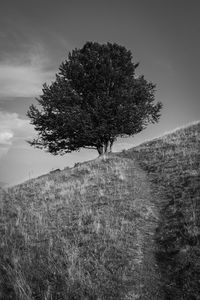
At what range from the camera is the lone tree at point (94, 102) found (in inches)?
987

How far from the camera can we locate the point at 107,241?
7449mm

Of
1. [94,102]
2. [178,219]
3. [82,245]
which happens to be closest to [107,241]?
[82,245]

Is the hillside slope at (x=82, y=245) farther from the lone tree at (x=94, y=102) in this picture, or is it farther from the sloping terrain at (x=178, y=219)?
the lone tree at (x=94, y=102)

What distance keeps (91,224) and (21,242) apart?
2346 millimetres

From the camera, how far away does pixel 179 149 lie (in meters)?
19.0

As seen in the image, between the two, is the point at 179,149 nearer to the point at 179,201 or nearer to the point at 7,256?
the point at 179,201

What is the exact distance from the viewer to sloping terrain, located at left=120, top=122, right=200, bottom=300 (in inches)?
220

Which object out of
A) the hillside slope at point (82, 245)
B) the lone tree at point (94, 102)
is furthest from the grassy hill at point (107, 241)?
the lone tree at point (94, 102)

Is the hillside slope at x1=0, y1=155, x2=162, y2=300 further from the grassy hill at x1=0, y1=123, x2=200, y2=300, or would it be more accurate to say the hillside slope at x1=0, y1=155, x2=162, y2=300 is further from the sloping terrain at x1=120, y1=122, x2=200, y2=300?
the sloping terrain at x1=120, y1=122, x2=200, y2=300

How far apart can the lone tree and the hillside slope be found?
1293 cm

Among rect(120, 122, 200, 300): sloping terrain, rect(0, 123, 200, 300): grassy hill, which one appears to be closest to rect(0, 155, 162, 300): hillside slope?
rect(0, 123, 200, 300): grassy hill

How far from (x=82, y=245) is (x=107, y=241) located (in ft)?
2.45

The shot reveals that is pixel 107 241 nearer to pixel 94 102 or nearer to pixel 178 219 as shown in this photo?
pixel 178 219

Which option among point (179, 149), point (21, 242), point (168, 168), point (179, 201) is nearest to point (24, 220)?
point (21, 242)
